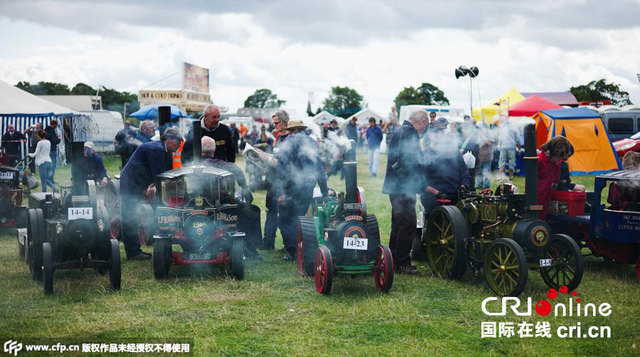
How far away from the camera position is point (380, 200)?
13.7m

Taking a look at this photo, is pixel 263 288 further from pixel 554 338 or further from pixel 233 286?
pixel 554 338

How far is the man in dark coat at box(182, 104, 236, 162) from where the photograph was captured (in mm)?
7863

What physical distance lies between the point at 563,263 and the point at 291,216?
3.34m

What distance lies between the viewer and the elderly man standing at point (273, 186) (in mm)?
7969

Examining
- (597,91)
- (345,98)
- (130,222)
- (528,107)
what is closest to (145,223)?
(130,222)

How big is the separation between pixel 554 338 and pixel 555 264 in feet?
4.88

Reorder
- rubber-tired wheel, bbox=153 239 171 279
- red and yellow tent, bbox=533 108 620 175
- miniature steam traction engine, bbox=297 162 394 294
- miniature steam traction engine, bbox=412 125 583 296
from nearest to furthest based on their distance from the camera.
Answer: miniature steam traction engine, bbox=412 125 583 296 → miniature steam traction engine, bbox=297 162 394 294 → rubber-tired wheel, bbox=153 239 171 279 → red and yellow tent, bbox=533 108 620 175

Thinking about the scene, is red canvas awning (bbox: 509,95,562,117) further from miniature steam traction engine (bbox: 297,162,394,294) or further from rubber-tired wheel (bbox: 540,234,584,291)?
miniature steam traction engine (bbox: 297,162,394,294)

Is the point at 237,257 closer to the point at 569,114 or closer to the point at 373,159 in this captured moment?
the point at 373,159

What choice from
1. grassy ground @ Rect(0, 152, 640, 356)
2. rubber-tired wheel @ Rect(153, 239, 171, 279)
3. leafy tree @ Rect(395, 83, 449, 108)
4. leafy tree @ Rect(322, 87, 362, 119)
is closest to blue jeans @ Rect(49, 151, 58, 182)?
grassy ground @ Rect(0, 152, 640, 356)

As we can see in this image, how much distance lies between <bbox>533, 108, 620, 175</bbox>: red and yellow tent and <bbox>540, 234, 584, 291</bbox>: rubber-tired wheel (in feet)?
36.6

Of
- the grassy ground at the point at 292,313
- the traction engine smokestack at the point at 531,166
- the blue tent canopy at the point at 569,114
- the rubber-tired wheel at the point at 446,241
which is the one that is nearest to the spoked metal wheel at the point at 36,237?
the grassy ground at the point at 292,313

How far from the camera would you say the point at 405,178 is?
7.06 m

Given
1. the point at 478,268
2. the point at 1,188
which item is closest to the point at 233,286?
the point at 478,268
